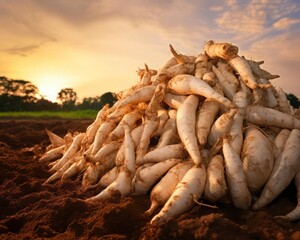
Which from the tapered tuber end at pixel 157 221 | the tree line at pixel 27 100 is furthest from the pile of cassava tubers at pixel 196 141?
the tree line at pixel 27 100

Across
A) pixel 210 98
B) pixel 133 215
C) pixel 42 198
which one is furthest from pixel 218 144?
pixel 42 198

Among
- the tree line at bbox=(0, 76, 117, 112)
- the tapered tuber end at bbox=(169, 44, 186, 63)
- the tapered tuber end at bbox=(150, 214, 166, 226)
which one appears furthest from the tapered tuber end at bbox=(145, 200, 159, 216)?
the tree line at bbox=(0, 76, 117, 112)

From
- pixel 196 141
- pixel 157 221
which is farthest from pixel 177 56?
pixel 157 221

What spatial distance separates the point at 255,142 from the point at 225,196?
72 centimetres

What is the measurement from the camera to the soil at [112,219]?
9.49 ft

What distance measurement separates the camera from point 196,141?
398 centimetres

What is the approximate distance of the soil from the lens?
9.49 feet

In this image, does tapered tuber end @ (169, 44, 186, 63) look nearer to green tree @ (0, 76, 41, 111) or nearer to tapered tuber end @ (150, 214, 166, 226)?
tapered tuber end @ (150, 214, 166, 226)

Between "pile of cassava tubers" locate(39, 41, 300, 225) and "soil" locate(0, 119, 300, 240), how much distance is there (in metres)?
0.16

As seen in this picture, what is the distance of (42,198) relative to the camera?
4293 mm

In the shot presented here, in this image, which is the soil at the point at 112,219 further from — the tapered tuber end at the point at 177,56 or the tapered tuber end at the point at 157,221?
the tapered tuber end at the point at 177,56

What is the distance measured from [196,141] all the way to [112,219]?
4.45ft

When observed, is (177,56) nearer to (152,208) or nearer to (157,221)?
(152,208)

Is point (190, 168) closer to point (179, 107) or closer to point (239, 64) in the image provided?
point (179, 107)
